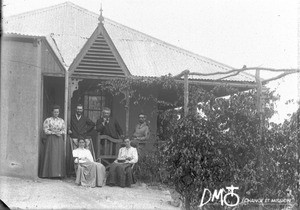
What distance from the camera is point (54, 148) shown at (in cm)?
1211

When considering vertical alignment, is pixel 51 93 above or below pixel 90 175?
above

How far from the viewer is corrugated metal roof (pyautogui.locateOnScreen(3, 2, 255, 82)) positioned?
15977 millimetres

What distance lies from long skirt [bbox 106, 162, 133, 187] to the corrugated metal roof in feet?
13.2

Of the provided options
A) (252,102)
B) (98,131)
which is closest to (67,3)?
(98,131)

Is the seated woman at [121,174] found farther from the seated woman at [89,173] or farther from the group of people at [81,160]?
the seated woman at [89,173]

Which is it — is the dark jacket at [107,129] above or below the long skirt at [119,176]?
above

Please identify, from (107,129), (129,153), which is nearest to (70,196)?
(129,153)

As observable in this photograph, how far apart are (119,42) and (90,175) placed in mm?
7024

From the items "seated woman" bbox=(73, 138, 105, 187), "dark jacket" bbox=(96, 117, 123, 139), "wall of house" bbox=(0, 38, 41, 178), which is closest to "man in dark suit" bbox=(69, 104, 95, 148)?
"dark jacket" bbox=(96, 117, 123, 139)

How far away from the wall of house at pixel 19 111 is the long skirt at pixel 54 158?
0.70 m

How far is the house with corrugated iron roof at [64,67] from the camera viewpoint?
11195 mm

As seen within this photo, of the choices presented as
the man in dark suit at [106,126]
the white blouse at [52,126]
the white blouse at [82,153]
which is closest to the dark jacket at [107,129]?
the man in dark suit at [106,126]

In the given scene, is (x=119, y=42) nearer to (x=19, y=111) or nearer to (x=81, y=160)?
(x=81, y=160)

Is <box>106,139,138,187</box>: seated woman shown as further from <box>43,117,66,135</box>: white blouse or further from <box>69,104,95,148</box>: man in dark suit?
<box>43,117,66,135</box>: white blouse
